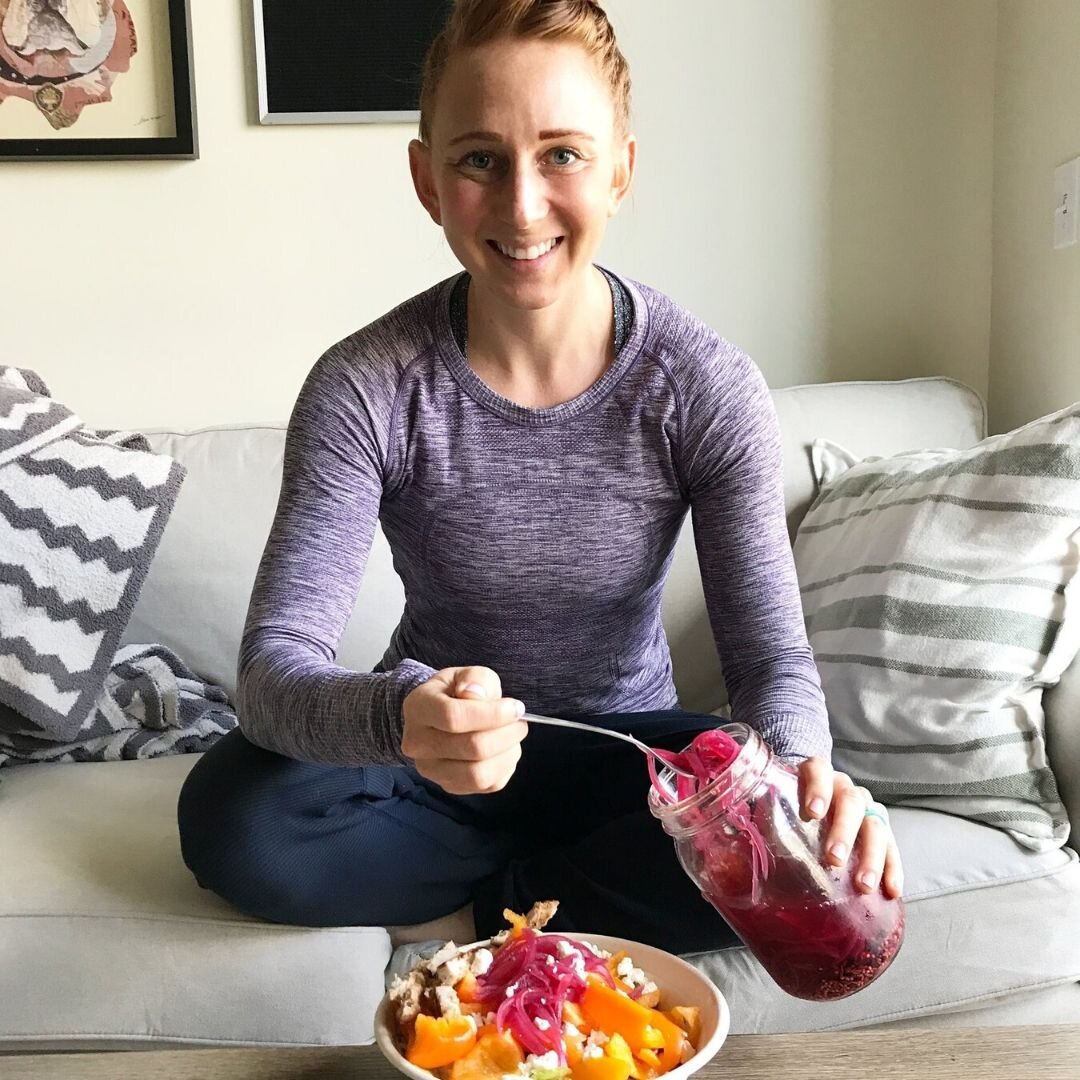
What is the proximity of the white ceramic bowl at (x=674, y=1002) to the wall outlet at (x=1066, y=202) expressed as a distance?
1.37 m

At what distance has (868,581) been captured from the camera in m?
1.43

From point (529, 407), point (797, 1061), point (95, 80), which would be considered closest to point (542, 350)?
point (529, 407)

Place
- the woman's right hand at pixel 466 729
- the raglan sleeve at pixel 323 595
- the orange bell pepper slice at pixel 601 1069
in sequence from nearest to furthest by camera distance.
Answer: the orange bell pepper slice at pixel 601 1069 → the woman's right hand at pixel 466 729 → the raglan sleeve at pixel 323 595

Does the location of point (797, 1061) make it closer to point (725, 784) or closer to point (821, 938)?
point (821, 938)

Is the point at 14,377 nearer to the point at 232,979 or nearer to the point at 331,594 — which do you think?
the point at 331,594

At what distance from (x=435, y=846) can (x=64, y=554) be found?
2.30 ft

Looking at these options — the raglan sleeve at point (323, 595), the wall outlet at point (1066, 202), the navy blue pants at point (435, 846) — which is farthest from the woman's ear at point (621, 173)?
the wall outlet at point (1066, 202)

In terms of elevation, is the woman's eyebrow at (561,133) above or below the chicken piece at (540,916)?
above

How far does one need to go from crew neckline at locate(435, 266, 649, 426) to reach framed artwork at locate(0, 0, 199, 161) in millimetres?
1025

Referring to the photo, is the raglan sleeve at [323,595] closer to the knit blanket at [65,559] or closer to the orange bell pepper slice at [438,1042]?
the orange bell pepper slice at [438,1042]

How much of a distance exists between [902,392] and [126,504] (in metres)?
1.13

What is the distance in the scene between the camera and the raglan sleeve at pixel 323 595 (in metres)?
0.96

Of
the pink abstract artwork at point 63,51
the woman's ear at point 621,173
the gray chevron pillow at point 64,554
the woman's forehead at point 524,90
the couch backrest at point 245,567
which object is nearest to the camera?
the woman's forehead at point 524,90

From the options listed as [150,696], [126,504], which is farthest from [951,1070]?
[126,504]
